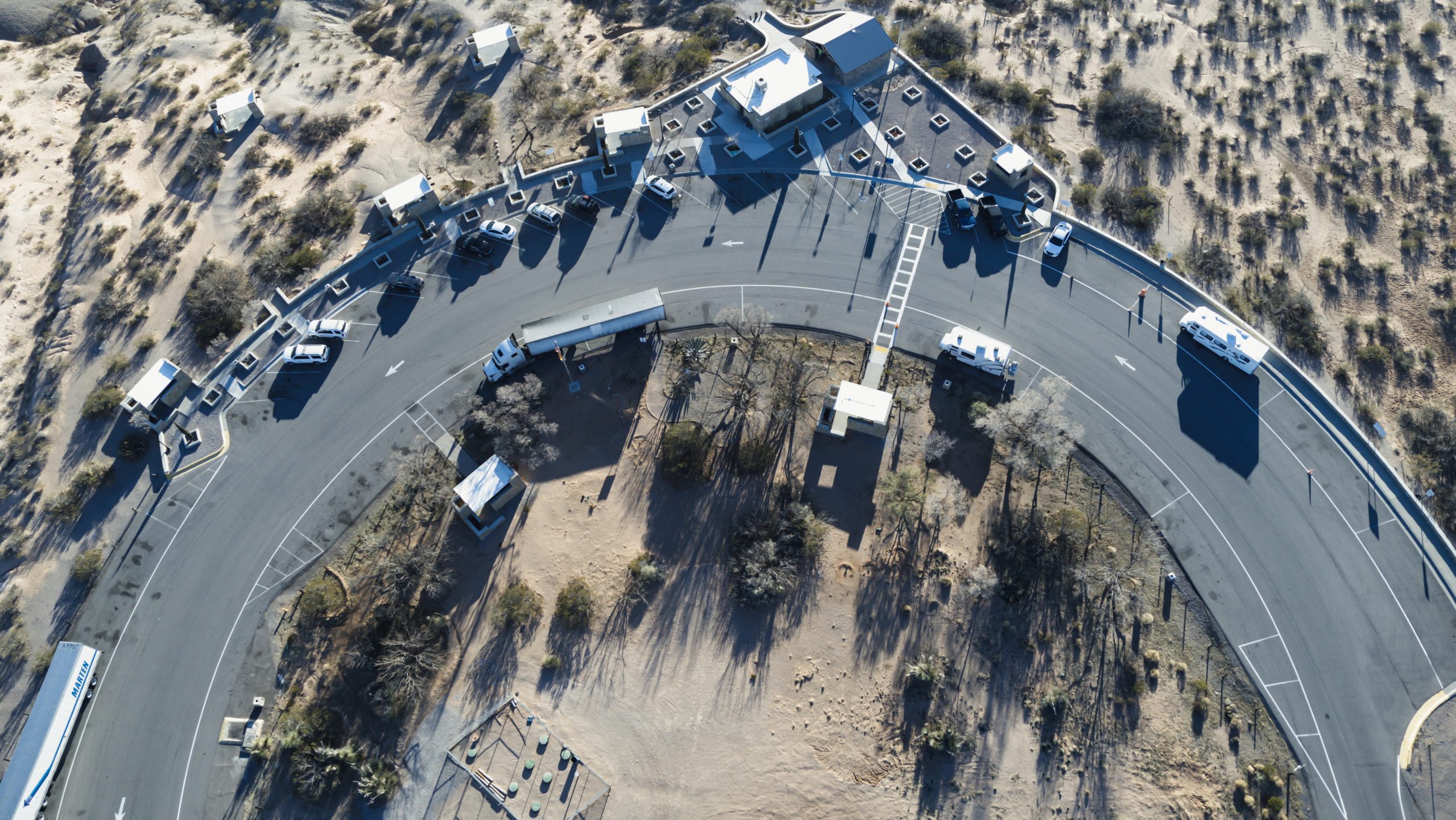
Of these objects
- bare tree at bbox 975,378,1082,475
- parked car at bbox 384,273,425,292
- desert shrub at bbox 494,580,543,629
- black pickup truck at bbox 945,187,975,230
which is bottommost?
desert shrub at bbox 494,580,543,629

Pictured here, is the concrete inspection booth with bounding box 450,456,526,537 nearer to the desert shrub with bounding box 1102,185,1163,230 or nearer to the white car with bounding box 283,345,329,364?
the white car with bounding box 283,345,329,364

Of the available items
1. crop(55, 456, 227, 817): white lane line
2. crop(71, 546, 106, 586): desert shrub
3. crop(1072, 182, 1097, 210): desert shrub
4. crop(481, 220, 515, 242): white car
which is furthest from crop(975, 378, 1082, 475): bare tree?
crop(71, 546, 106, 586): desert shrub

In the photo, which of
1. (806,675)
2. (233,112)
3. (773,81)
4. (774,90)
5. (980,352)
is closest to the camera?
(806,675)

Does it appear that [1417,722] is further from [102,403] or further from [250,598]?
[102,403]

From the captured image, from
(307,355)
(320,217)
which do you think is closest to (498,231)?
(320,217)

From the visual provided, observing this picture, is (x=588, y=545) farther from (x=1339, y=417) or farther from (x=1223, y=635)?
(x=1339, y=417)

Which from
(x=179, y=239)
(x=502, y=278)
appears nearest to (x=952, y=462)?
(x=502, y=278)
